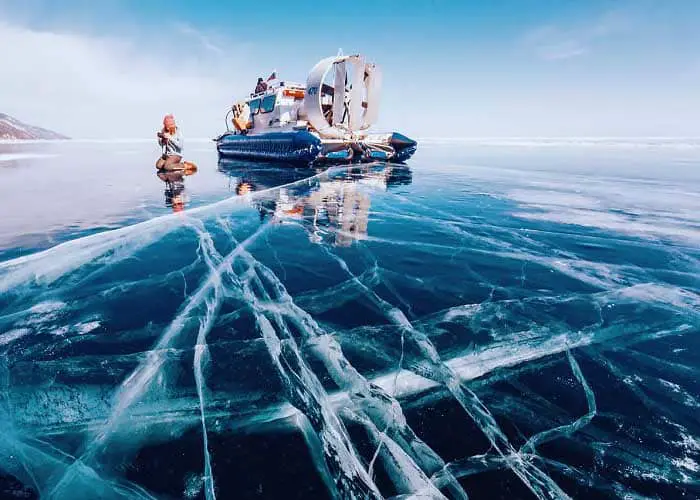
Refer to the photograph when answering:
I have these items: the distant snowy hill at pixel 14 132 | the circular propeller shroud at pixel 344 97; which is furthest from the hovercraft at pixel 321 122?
the distant snowy hill at pixel 14 132

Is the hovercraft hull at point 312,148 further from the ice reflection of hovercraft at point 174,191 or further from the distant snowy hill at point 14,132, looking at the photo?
the distant snowy hill at point 14,132

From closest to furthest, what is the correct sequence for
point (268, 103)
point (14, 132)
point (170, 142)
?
point (170, 142) < point (268, 103) < point (14, 132)

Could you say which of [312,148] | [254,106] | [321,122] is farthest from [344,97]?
[254,106]

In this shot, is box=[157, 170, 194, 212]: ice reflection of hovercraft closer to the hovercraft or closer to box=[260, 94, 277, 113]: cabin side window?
the hovercraft

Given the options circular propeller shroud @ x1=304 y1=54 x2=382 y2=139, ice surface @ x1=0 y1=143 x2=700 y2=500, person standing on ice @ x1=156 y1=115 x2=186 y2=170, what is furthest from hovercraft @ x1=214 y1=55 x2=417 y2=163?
ice surface @ x1=0 y1=143 x2=700 y2=500

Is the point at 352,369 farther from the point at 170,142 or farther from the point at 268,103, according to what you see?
the point at 268,103
